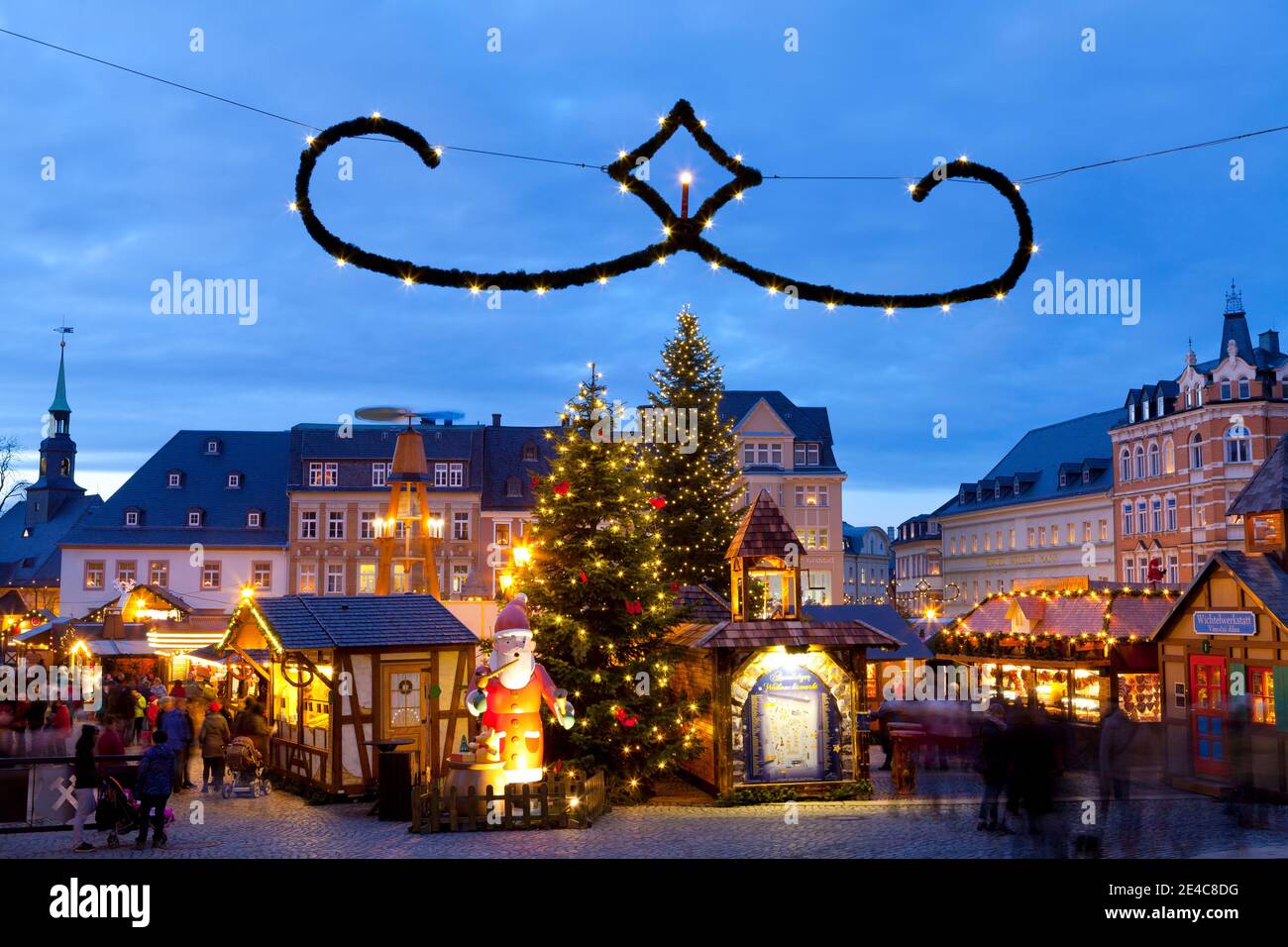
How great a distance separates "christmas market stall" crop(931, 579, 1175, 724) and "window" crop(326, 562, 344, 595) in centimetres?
3263

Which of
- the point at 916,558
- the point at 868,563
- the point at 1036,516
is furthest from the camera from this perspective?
the point at 868,563

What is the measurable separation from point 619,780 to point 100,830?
24.2 ft

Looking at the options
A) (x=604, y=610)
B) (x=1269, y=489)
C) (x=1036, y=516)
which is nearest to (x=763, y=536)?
(x=604, y=610)

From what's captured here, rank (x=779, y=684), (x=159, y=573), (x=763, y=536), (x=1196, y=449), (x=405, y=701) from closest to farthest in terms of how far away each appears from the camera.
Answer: (x=779, y=684)
(x=763, y=536)
(x=405, y=701)
(x=1196, y=449)
(x=159, y=573)

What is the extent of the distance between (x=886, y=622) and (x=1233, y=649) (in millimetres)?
13934

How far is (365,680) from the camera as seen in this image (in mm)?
18906

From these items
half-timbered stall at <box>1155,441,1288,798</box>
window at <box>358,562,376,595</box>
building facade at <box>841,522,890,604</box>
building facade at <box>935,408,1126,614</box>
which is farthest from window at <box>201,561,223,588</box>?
building facade at <box>841,522,890,604</box>

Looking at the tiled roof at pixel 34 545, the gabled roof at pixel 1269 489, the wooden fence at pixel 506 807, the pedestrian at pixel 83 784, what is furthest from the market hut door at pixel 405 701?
the tiled roof at pixel 34 545

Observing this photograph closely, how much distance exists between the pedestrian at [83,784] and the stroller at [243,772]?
517cm

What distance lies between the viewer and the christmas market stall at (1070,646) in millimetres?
22938

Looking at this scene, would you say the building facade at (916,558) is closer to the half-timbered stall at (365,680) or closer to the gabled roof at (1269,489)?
the gabled roof at (1269,489)

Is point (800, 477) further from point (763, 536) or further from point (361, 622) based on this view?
point (361, 622)

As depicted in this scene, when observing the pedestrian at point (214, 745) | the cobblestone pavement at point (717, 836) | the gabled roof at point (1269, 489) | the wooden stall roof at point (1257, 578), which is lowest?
the cobblestone pavement at point (717, 836)
